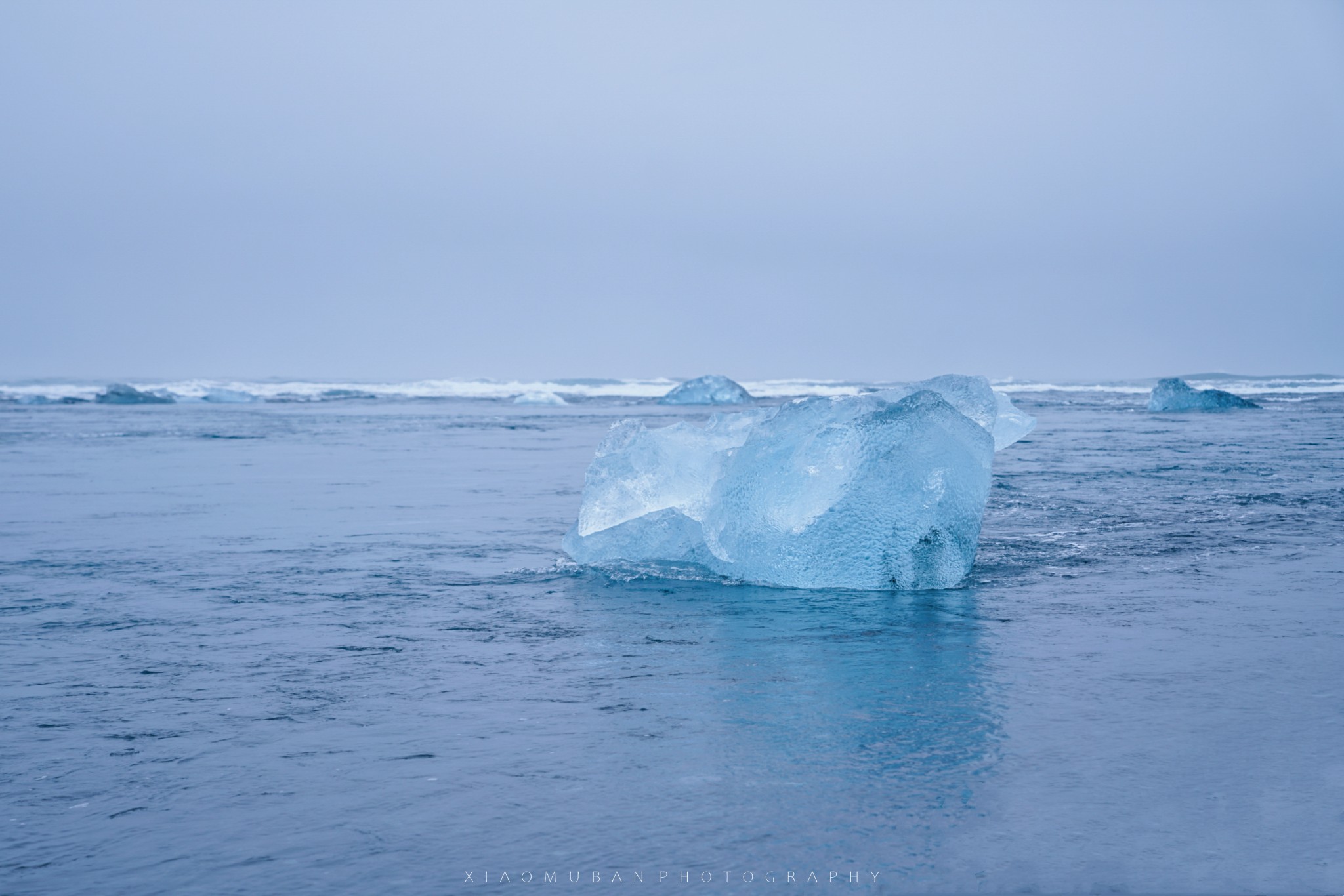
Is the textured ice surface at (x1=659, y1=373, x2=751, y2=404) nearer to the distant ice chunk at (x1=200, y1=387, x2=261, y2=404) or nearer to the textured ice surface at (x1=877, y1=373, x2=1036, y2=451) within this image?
the distant ice chunk at (x1=200, y1=387, x2=261, y2=404)

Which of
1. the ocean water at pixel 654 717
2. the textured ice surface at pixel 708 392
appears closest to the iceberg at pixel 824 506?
the ocean water at pixel 654 717

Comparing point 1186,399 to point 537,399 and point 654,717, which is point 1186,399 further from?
point 654,717

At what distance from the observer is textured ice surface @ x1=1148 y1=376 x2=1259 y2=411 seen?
3400 centimetres

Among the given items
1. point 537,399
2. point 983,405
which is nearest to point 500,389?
point 537,399

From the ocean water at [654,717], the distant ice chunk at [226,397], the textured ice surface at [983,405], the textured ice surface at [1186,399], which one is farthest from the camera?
the distant ice chunk at [226,397]

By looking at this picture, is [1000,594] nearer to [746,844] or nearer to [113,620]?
[746,844]

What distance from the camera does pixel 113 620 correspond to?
5695 mm

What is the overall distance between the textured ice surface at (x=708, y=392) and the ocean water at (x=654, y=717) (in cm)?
3372

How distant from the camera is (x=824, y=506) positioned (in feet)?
21.6

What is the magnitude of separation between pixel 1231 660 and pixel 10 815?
472 cm

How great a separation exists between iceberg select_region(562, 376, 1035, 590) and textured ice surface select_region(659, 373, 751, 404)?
34941 millimetres

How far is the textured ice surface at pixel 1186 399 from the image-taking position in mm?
34000

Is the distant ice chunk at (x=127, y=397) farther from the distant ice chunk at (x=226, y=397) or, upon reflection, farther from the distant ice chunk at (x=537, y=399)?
the distant ice chunk at (x=537, y=399)

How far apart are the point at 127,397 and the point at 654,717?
43.6 metres
